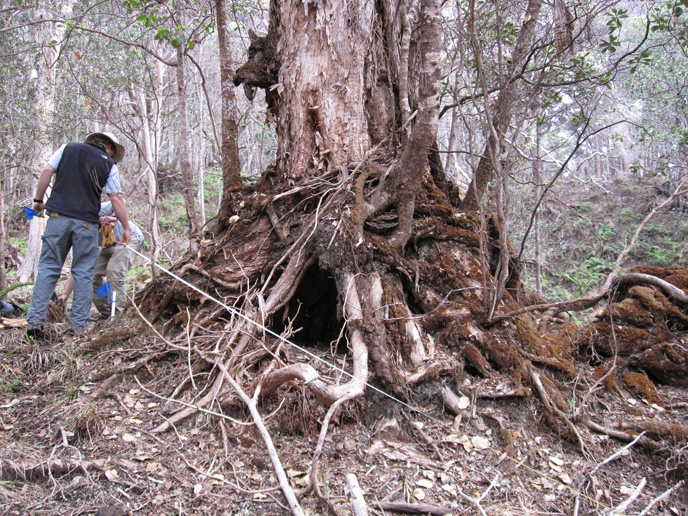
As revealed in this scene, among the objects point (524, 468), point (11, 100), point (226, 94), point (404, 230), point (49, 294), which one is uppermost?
point (11, 100)

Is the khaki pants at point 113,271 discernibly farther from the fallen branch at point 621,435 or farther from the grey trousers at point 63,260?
the fallen branch at point 621,435

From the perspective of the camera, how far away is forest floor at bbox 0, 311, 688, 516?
2166 mm

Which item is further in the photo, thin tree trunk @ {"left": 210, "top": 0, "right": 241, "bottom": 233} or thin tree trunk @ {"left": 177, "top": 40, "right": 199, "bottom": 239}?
thin tree trunk @ {"left": 177, "top": 40, "right": 199, "bottom": 239}

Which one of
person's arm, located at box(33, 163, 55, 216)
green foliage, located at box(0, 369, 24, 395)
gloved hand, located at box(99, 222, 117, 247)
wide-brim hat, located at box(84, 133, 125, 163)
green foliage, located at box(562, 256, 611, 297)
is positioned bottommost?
green foliage, located at box(562, 256, 611, 297)

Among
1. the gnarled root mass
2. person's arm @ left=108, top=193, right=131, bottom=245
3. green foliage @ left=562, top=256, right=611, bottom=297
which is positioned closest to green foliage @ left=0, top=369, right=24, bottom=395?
the gnarled root mass

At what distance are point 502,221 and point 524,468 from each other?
155cm

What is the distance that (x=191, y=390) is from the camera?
9.98ft

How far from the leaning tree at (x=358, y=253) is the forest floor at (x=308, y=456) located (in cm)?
15

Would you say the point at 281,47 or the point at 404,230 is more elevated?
the point at 281,47

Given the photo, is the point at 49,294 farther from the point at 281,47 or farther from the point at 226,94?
the point at 281,47

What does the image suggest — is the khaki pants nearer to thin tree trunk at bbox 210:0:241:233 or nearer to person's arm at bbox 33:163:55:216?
person's arm at bbox 33:163:55:216

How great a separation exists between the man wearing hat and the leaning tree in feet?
2.25

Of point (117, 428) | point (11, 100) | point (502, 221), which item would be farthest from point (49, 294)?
point (11, 100)

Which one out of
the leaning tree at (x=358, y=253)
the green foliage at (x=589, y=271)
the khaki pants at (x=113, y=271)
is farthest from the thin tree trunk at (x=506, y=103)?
the green foliage at (x=589, y=271)
